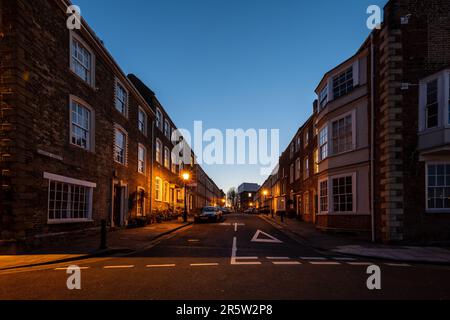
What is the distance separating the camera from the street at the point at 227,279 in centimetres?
612

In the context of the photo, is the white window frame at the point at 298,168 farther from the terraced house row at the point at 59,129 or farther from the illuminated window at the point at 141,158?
the terraced house row at the point at 59,129

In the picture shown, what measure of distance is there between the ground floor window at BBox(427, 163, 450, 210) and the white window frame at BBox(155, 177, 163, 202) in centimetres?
2208

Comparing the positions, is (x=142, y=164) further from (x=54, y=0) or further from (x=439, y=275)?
(x=439, y=275)

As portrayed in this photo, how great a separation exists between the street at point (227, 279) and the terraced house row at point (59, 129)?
3.95 meters

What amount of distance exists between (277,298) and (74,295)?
145 inches

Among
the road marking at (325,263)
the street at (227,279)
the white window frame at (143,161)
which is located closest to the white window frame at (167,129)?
the white window frame at (143,161)

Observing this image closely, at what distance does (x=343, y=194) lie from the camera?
18.4 metres

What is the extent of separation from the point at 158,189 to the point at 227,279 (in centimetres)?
2495

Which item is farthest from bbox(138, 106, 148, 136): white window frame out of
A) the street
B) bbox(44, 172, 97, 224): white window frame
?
the street

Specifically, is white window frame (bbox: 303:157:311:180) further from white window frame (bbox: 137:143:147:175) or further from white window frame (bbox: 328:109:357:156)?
white window frame (bbox: 137:143:147:175)

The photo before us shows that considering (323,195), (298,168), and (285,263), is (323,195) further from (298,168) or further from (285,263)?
(298,168)

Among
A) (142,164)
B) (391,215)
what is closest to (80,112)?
(142,164)

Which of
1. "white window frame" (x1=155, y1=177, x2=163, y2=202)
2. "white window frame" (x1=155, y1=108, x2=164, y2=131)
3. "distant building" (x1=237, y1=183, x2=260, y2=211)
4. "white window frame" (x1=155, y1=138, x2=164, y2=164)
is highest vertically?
"white window frame" (x1=155, y1=108, x2=164, y2=131)

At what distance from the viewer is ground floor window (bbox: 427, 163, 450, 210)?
47.5ft
